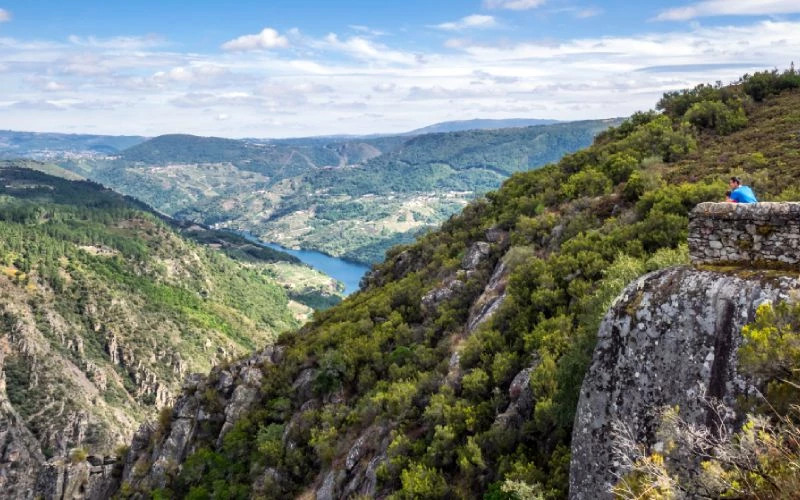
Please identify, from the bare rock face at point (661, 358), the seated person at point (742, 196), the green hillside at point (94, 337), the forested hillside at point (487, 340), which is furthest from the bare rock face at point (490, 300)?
the green hillside at point (94, 337)

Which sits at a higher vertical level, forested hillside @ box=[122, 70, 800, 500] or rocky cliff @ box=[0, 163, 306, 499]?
forested hillside @ box=[122, 70, 800, 500]

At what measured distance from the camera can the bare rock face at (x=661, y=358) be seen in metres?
9.02

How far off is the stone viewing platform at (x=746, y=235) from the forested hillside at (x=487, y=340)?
171 inches

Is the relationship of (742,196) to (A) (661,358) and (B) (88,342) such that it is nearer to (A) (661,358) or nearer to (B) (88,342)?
(A) (661,358)

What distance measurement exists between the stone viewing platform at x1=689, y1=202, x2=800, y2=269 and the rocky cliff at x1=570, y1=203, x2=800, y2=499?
0.02m

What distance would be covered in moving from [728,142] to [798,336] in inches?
1095

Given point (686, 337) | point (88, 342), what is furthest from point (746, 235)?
point (88, 342)

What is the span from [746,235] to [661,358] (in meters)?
2.80

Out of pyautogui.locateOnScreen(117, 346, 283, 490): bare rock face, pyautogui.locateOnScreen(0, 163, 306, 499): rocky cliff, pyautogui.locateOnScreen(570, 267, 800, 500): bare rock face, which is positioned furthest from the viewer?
pyautogui.locateOnScreen(0, 163, 306, 499): rocky cliff

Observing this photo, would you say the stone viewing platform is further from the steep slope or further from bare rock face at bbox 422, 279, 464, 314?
the steep slope

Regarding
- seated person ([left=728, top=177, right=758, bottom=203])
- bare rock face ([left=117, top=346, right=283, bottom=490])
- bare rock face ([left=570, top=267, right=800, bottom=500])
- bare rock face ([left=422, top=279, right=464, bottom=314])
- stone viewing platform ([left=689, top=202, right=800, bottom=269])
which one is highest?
seated person ([left=728, top=177, right=758, bottom=203])

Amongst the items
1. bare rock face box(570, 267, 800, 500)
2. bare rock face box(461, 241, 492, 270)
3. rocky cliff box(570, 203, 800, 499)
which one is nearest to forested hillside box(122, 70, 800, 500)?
bare rock face box(461, 241, 492, 270)

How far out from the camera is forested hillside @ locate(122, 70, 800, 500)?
16.3 metres

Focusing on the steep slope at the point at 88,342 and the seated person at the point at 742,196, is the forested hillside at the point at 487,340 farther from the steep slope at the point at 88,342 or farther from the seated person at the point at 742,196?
Result: the steep slope at the point at 88,342
